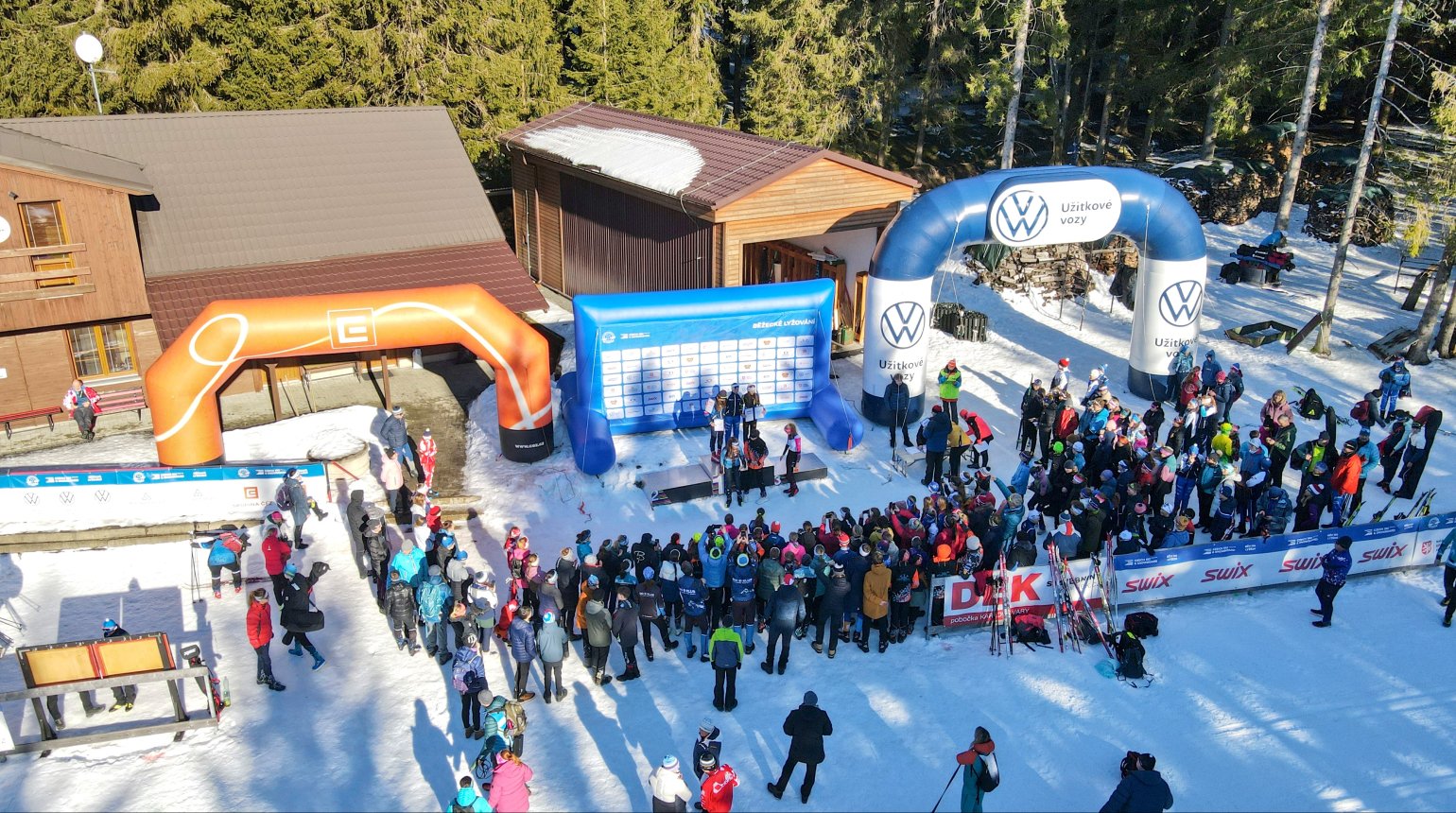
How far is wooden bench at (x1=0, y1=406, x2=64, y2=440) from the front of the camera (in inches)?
707

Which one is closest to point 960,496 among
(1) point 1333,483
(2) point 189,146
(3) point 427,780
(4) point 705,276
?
(1) point 1333,483

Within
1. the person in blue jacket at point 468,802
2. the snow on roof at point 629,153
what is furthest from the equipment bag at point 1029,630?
the snow on roof at point 629,153

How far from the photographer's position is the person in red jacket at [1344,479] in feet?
47.2

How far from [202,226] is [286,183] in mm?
1928

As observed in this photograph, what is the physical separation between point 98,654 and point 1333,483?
15827 mm

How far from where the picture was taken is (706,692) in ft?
37.9

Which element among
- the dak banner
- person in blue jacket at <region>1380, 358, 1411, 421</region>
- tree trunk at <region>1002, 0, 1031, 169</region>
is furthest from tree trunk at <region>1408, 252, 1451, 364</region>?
the dak banner

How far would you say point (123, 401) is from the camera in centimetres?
1869

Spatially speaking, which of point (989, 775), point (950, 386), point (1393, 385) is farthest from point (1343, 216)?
point (989, 775)

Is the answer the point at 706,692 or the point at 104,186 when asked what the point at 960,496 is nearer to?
the point at 706,692

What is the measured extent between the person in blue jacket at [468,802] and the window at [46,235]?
44.8 ft

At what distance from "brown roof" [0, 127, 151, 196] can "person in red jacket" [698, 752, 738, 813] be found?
14.8 meters

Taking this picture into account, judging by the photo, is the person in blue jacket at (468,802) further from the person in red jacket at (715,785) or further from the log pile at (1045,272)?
the log pile at (1045,272)

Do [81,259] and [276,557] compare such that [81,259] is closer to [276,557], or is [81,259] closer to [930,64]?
[276,557]
